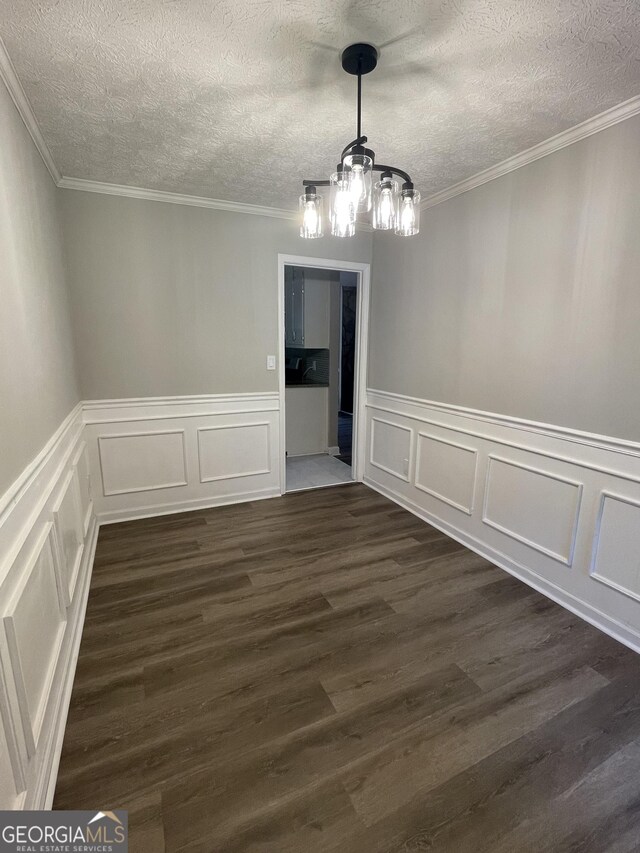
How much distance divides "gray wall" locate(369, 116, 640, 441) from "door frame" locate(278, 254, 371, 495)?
0.55m

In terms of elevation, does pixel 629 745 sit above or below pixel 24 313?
below

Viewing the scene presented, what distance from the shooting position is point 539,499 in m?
2.34

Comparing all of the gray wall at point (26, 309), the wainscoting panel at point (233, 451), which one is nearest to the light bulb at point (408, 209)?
the gray wall at point (26, 309)

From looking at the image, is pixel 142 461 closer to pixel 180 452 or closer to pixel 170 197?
pixel 180 452

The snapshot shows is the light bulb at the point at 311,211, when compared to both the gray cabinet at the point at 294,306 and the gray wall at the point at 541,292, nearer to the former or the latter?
the gray wall at the point at 541,292

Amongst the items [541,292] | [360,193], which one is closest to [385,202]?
[360,193]

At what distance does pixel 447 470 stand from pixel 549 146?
2.04 meters

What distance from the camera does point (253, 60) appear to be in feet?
5.06

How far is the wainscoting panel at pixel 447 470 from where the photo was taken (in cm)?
281

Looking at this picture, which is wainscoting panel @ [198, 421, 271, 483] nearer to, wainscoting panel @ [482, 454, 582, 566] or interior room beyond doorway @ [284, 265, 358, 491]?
interior room beyond doorway @ [284, 265, 358, 491]

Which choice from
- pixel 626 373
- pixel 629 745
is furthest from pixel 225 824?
pixel 626 373

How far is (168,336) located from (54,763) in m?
2.58

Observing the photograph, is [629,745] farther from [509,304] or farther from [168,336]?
[168,336]

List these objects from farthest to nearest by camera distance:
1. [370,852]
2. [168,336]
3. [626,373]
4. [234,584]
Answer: [168,336]
[234,584]
[626,373]
[370,852]
